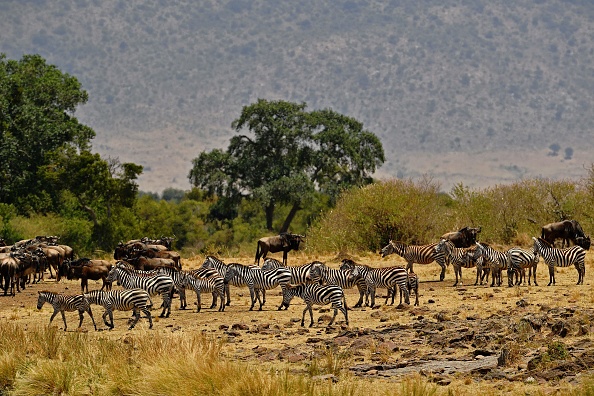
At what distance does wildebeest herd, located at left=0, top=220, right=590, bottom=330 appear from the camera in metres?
23.7

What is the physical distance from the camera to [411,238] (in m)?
46.5

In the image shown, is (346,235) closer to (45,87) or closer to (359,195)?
(359,195)

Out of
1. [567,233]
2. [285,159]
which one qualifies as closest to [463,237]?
[567,233]

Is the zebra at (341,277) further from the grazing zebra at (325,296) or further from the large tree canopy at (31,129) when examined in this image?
the large tree canopy at (31,129)

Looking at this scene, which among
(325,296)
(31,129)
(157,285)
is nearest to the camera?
(325,296)

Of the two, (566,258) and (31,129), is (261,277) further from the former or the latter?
(31,129)

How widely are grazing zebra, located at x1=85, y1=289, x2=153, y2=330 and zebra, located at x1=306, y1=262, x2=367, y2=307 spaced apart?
5.51 metres

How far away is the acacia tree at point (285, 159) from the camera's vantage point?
74.2m

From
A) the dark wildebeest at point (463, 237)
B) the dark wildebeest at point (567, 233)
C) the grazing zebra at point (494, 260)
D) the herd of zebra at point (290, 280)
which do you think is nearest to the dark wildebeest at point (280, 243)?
the dark wildebeest at point (463, 237)

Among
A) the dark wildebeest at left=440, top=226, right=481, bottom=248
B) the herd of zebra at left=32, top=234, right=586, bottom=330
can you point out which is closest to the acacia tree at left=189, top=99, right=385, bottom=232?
the dark wildebeest at left=440, top=226, right=481, bottom=248

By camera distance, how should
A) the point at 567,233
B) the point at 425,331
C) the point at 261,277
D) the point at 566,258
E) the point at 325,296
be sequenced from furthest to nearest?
the point at 567,233 < the point at 566,258 < the point at 261,277 < the point at 325,296 < the point at 425,331

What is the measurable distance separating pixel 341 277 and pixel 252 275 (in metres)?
2.38

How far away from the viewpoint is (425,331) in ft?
71.2

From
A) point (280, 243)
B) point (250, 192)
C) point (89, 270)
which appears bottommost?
point (89, 270)
